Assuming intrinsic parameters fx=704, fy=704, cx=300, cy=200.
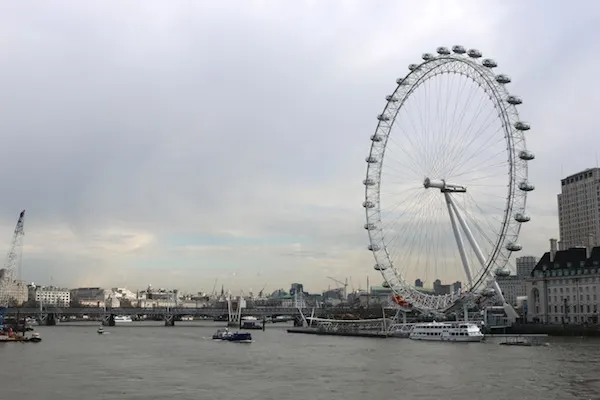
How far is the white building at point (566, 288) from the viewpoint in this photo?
9125 centimetres

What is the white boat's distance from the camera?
71.1 metres

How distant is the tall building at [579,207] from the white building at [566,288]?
2514 inches

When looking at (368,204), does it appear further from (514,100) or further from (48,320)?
(48,320)

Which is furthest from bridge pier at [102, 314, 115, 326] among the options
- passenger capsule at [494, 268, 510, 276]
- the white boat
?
passenger capsule at [494, 268, 510, 276]

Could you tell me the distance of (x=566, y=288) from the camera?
94.2 metres

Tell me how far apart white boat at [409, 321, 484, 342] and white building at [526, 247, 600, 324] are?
84.7ft

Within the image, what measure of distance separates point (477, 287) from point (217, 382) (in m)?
40.2

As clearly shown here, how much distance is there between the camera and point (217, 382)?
37562mm

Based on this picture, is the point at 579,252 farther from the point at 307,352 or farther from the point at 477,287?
the point at 307,352

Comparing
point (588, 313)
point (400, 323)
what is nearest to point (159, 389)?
Answer: point (400, 323)

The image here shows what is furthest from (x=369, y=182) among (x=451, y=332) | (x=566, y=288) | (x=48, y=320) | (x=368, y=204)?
(x=48, y=320)

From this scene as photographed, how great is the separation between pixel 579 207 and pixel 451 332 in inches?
4347

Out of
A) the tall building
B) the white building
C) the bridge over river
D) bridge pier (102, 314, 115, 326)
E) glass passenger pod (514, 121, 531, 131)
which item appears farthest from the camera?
the tall building

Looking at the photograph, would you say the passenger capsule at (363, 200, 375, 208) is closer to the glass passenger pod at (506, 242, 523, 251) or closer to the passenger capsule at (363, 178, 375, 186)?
the passenger capsule at (363, 178, 375, 186)
